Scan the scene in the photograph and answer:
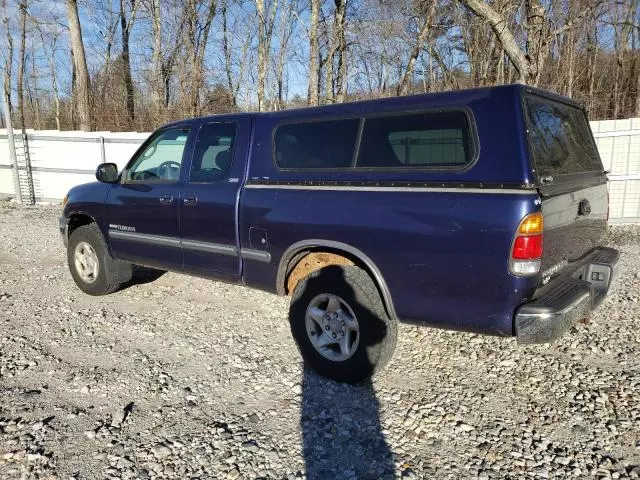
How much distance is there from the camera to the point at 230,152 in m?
4.07

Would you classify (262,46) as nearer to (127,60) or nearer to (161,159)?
(127,60)

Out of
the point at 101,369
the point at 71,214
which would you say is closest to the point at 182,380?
the point at 101,369

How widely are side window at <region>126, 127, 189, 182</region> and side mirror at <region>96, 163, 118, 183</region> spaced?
0.15m

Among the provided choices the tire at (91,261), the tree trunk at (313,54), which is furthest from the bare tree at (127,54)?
the tire at (91,261)

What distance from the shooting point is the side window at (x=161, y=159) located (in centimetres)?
462

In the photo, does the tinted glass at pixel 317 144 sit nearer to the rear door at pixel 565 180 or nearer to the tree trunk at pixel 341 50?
the rear door at pixel 565 180

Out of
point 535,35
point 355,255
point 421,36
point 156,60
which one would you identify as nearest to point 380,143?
point 355,255

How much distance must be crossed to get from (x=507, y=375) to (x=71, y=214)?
4.86 meters

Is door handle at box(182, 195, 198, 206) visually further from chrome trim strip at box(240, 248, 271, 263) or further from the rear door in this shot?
the rear door

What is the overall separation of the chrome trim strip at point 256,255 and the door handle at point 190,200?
0.70 metres

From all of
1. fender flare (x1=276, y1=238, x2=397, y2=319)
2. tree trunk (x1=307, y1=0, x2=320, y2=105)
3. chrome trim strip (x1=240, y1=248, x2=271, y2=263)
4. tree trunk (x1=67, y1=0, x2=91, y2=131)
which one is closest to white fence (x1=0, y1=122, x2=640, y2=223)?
tree trunk (x1=67, y1=0, x2=91, y2=131)

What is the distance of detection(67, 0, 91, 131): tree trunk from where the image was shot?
1585cm

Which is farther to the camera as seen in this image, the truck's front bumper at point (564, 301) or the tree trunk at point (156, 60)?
the tree trunk at point (156, 60)

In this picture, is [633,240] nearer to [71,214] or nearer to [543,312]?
[543,312]
